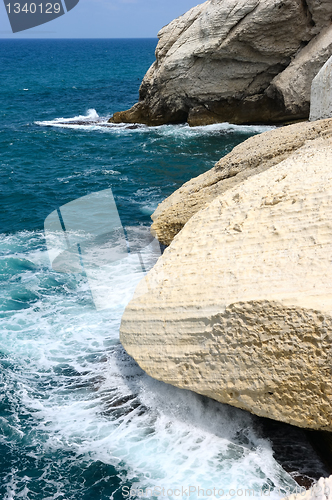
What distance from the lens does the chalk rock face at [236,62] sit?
1895 cm

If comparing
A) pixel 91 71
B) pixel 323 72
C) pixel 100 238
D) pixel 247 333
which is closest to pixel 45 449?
pixel 247 333

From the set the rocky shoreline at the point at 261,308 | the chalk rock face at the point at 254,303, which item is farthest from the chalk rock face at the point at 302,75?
the chalk rock face at the point at 254,303

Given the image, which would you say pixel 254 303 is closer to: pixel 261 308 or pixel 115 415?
pixel 261 308

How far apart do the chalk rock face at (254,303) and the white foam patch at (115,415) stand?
2.47 ft

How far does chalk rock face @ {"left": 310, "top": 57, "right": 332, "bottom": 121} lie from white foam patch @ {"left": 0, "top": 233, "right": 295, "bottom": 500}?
241 inches

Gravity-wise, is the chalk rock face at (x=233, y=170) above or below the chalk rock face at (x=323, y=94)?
below

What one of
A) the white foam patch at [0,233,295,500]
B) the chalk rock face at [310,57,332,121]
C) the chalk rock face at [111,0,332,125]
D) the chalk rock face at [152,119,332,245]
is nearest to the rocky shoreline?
the chalk rock face at [152,119,332,245]

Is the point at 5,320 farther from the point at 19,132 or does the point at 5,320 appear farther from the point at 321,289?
the point at 19,132

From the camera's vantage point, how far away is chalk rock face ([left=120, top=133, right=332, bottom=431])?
16.2 feet

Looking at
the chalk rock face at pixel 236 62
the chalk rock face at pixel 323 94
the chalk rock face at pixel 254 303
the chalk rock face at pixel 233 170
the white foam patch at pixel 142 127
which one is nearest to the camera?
the chalk rock face at pixel 254 303

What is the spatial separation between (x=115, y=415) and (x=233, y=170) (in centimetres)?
528

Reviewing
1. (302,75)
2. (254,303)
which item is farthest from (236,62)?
(254,303)

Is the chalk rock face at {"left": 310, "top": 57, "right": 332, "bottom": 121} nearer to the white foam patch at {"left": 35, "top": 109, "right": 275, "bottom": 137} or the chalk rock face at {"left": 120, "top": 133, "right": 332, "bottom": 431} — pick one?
the chalk rock face at {"left": 120, "top": 133, "right": 332, "bottom": 431}

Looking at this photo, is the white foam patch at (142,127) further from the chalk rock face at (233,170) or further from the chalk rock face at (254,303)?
the chalk rock face at (254,303)
